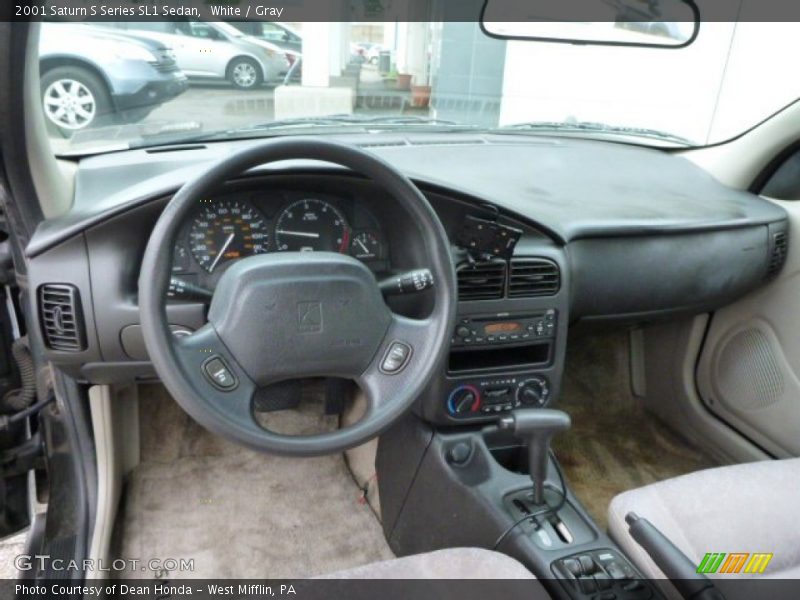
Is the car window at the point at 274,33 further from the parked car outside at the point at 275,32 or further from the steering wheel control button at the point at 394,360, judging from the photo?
the steering wheel control button at the point at 394,360

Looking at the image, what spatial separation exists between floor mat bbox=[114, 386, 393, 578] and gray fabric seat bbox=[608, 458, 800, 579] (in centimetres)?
94

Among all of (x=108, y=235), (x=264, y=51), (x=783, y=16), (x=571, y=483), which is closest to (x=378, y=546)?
(x=571, y=483)

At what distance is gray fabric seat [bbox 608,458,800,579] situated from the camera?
1.46m

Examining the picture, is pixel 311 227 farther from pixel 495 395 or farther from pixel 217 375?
pixel 495 395

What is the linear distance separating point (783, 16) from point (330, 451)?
4.02 meters

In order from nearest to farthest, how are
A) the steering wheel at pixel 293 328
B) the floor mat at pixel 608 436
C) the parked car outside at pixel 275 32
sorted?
the steering wheel at pixel 293 328, the parked car outside at pixel 275 32, the floor mat at pixel 608 436

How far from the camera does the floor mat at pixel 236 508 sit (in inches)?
85.4

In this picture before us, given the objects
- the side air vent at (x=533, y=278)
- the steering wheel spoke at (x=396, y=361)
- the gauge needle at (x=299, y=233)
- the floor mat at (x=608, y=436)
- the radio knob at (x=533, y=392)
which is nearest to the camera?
the steering wheel spoke at (x=396, y=361)

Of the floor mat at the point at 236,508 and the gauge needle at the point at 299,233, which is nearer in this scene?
the gauge needle at the point at 299,233

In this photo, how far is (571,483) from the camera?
2.44 m

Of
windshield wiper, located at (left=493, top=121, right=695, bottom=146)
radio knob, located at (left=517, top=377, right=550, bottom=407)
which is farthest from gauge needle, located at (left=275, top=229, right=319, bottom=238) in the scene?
windshield wiper, located at (left=493, top=121, right=695, bottom=146)

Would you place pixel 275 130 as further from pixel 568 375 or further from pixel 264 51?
pixel 568 375

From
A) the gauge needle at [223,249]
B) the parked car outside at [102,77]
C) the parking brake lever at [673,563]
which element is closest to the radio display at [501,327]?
the parking brake lever at [673,563]

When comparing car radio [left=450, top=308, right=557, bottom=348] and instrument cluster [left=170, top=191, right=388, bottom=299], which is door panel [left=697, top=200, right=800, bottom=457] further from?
instrument cluster [left=170, top=191, right=388, bottom=299]
